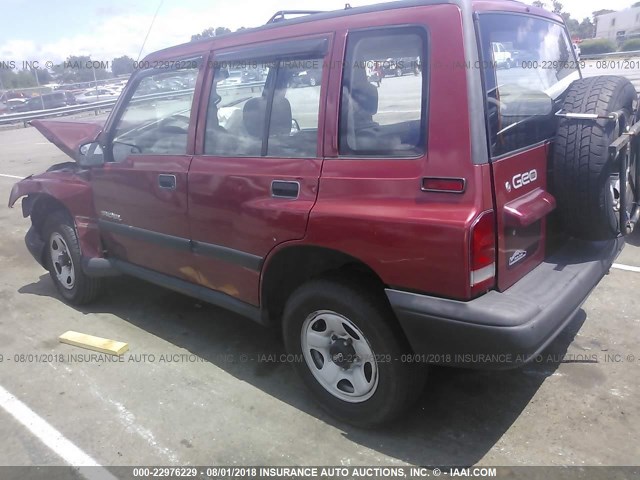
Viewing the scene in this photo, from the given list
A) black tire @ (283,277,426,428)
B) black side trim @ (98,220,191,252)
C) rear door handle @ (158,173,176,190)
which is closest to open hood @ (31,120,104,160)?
black side trim @ (98,220,191,252)

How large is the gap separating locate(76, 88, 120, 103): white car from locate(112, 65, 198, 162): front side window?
86.9ft

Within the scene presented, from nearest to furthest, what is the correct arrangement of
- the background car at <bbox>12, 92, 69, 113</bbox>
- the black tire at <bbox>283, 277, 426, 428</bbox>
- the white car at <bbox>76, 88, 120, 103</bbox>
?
the black tire at <bbox>283, 277, 426, 428</bbox>
the background car at <bbox>12, 92, 69, 113</bbox>
the white car at <bbox>76, 88, 120, 103</bbox>

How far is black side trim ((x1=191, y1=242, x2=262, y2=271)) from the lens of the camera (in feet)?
10.2

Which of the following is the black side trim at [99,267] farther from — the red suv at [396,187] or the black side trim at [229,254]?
the black side trim at [229,254]

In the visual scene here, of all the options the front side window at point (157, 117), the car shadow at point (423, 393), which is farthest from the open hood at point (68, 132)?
the car shadow at point (423, 393)

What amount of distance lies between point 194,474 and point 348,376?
0.90 metres

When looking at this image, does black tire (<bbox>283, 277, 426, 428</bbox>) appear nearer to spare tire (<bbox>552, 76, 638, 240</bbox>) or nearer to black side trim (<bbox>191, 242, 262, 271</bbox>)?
black side trim (<bbox>191, 242, 262, 271</bbox>)

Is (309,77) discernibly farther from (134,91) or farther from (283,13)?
(134,91)

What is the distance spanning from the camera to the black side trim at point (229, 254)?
311cm

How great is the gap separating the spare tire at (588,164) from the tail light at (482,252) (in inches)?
23.1

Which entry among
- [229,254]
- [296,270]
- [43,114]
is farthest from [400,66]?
[43,114]

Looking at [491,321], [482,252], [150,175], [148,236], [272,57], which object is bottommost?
[491,321]

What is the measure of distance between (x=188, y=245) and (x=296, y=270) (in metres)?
0.85

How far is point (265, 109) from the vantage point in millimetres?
3066
